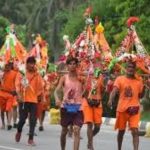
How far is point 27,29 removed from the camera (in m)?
47.6

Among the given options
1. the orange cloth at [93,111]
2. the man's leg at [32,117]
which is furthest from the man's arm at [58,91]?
the man's leg at [32,117]

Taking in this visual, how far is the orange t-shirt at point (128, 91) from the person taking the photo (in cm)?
1214

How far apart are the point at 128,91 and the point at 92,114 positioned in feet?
4.90

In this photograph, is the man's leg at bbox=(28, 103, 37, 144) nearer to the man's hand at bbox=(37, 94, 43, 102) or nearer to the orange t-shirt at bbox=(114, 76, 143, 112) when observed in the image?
the man's hand at bbox=(37, 94, 43, 102)

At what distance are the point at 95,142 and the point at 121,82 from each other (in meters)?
3.41

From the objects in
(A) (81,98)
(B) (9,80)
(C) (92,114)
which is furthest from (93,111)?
(B) (9,80)

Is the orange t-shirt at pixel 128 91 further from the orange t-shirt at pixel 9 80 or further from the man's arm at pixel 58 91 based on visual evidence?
the orange t-shirt at pixel 9 80

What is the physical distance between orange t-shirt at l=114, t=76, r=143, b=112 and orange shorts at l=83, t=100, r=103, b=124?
1202 mm

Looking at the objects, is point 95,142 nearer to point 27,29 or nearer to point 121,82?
point 121,82

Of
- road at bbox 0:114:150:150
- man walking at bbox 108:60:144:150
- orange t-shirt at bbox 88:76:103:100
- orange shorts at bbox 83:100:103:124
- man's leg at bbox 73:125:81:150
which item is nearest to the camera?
man's leg at bbox 73:125:81:150

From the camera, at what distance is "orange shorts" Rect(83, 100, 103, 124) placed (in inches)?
524

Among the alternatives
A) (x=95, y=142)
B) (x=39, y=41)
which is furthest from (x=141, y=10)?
(x=95, y=142)

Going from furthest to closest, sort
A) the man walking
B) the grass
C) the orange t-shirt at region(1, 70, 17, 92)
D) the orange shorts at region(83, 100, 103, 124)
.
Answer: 1. the grass
2. the orange t-shirt at region(1, 70, 17, 92)
3. the orange shorts at region(83, 100, 103, 124)
4. the man walking

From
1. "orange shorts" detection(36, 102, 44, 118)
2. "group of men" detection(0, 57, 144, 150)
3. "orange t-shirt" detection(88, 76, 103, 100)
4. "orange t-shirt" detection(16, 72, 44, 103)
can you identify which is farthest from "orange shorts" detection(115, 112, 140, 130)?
"orange shorts" detection(36, 102, 44, 118)
